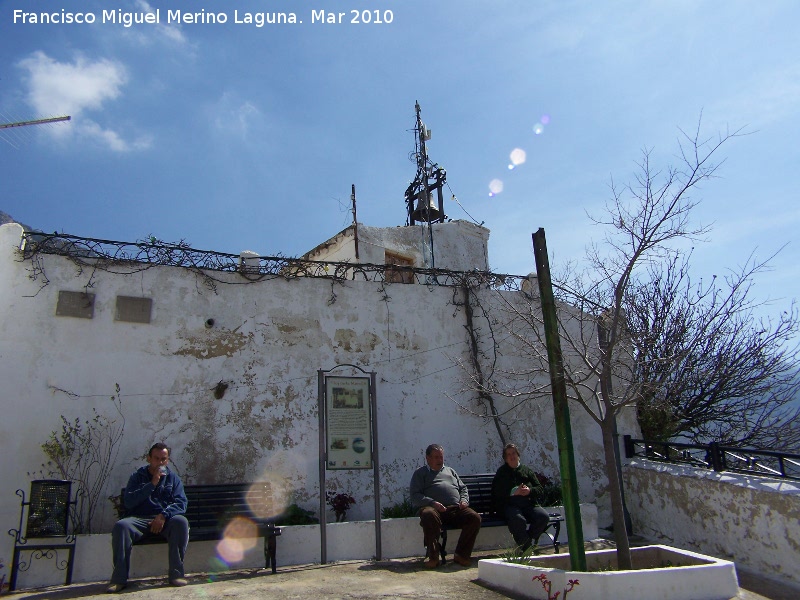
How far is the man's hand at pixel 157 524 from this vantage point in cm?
611

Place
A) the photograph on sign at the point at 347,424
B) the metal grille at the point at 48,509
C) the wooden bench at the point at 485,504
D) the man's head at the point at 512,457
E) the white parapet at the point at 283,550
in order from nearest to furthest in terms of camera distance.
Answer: the metal grille at the point at 48,509 → the white parapet at the point at 283,550 → the photograph on sign at the point at 347,424 → the wooden bench at the point at 485,504 → the man's head at the point at 512,457

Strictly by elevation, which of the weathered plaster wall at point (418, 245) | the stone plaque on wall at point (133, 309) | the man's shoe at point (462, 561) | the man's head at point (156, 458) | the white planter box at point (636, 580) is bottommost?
the man's shoe at point (462, 561)

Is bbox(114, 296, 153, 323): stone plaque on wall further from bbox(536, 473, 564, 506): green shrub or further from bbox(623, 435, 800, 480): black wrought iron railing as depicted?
bbox(623, 435, 800, 480): black wrought iron railing

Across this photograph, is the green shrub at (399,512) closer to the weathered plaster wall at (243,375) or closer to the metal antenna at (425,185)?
the weathered plaster wall at (243,375)

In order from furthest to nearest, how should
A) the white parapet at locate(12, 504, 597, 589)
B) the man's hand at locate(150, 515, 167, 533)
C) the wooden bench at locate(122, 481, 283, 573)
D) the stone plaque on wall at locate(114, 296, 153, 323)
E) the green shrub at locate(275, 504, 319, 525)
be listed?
the stone plaque on wall at locate(114, 296, 153, 323) → the green shrub at locate(275, 504, 319, 525) → the wooden bench at locate(122, 481, 283, 573) → the white parapet at locate(12, 504, 597, 589) → the man's hand at locate(150, 515, 167, 533)

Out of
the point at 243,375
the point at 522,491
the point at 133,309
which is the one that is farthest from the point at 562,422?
the point at 133,309

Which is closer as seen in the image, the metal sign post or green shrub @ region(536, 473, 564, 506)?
the metal sign post

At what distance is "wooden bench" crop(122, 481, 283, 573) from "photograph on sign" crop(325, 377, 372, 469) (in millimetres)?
932

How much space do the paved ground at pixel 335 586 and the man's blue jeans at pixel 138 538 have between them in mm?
177

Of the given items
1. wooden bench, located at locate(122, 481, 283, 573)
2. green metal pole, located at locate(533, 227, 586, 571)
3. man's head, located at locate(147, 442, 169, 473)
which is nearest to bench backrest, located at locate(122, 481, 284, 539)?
wooden bench, located at locate(122, 481, 283, 573)

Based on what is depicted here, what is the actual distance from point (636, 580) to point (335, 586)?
9.12 feet

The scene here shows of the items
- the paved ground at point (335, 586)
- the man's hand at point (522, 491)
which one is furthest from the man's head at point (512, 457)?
the paved ground at point (335, 586)

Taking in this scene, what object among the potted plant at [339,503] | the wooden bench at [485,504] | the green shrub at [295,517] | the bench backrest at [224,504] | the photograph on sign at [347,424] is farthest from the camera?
the potted plant at [339,503]

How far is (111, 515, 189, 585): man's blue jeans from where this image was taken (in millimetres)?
5770
